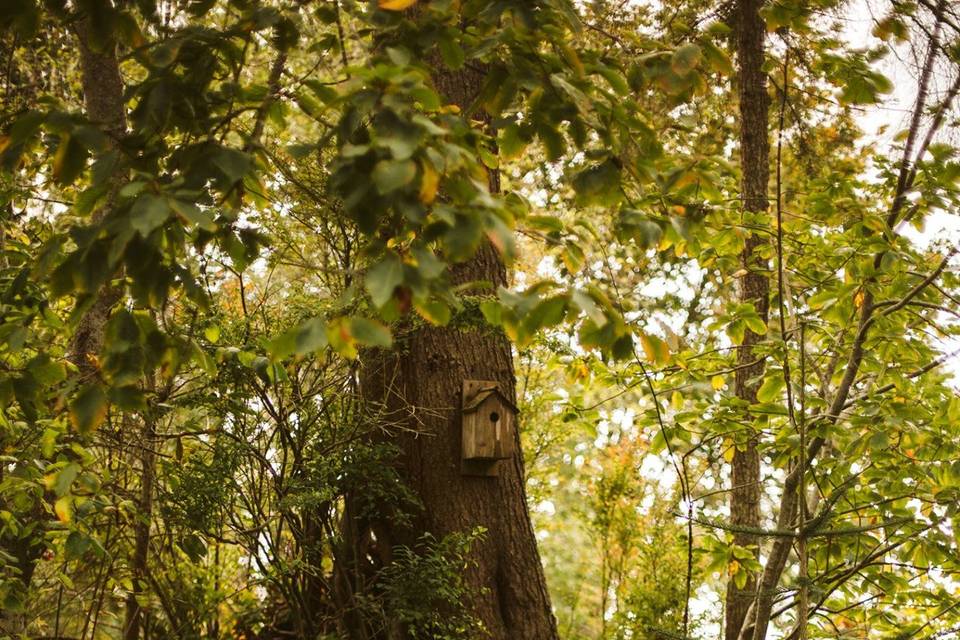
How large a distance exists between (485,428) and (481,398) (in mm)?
148

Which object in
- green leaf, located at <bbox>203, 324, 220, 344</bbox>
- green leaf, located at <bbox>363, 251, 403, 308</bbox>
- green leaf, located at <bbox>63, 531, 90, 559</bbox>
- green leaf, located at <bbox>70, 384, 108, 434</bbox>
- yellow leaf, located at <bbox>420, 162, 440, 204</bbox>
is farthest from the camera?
green leaf, located at <bbox>203, 324, 220, 344</bbox>

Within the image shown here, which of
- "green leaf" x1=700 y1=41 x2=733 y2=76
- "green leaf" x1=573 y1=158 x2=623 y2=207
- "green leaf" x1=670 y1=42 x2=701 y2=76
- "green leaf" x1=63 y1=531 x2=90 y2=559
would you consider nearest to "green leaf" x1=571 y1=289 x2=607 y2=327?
"green leaf" x1=573 y1=158 x2=623 y2=207

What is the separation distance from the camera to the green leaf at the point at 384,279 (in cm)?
157

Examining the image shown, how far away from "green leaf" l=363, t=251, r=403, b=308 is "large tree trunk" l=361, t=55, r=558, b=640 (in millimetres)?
2517

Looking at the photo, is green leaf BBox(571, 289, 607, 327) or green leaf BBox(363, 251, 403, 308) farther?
green leaf BBox(571, 289, 607, 327)

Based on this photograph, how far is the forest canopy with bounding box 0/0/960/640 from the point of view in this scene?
1976mm

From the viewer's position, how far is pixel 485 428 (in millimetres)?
4406

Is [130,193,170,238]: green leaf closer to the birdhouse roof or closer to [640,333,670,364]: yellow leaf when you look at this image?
[640,333,670,364]: yellow leaf

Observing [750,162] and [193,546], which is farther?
[750,162]

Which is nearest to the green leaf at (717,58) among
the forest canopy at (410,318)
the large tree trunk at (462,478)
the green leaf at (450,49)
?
the forest canopy at (410,318)

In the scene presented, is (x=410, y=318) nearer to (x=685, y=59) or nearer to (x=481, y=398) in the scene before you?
(x=481, y=398)

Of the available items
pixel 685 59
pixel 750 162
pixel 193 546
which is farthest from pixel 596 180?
pixel 750 162

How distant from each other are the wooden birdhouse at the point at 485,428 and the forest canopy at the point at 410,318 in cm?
2

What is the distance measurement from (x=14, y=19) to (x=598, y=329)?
1.55 m
